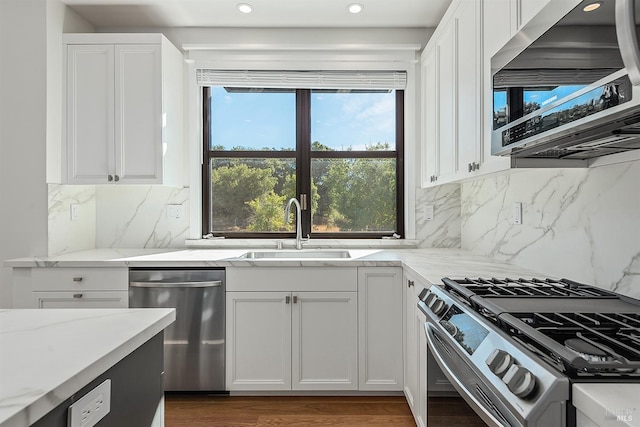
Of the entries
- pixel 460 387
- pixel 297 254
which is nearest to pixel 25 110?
pixel 297 254

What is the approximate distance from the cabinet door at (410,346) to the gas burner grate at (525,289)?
0.48 metres

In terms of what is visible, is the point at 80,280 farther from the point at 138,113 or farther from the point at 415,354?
the point at 415,354

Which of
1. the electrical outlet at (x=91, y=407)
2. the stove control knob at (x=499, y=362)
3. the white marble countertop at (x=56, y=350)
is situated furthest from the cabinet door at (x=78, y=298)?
the stove control knob at (x=499, y=362)

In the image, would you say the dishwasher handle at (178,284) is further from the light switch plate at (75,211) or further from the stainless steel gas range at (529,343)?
the stainless steel gas range at (529,343)

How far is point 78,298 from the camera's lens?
2.35 metres

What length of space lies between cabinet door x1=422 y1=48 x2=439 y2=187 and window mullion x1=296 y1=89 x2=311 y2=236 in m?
0.90

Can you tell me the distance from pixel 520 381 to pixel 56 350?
97cm

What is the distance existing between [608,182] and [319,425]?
72.4 inches

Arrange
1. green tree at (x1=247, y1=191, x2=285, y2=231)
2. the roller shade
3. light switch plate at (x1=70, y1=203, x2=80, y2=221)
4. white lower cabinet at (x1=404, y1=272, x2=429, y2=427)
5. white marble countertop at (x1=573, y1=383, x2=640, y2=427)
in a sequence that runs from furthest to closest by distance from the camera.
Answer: green tree at (x1=247, y1=191, x2=285, y2=231) < the roller shade < light switch plate at (x1=70, y1=203, x2=80, y2=221) < white lower cabinet at (x1=404, y1=272, x2=429, y2=427) < white marble countertop at (x1=573, y1=383, x2=640, y2=427)

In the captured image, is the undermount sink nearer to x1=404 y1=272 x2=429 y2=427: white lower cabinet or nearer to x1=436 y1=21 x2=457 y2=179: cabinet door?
x1=404 y1=272 x2=429 y2=427: white lower cabinet

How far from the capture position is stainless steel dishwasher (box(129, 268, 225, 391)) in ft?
7.72

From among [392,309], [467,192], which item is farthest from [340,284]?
[467,192]

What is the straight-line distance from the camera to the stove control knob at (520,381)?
0.75m

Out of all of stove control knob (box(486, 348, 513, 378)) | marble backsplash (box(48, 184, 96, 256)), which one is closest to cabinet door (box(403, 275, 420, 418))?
stove control knob (box(486, 348, 513, 378))
